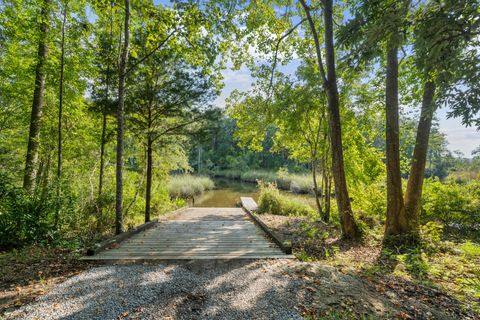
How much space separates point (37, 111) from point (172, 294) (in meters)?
6.12

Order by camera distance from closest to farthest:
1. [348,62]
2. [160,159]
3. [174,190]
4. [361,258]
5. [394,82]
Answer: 1. [348,62]
2. [361,258]
3. [394,82]
4. [160,159]
5. [174,190]

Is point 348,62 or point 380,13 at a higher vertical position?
point 380,13

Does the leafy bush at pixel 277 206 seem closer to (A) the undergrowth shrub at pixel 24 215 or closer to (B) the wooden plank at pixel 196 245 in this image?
(B) the wooden plank at pixel 196 245

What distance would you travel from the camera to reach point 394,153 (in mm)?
4547

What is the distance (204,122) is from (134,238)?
3.55 meters

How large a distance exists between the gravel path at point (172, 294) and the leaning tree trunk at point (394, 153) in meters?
2.91

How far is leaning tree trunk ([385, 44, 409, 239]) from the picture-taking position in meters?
4.52

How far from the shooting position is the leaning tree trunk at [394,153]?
452 centimetres

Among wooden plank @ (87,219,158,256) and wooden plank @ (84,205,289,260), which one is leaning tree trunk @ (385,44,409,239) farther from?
wooden plank @ (87,219,158,256)

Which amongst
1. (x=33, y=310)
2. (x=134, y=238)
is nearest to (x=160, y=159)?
(x=134, y=238)

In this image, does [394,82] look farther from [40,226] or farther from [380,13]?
[40,226]

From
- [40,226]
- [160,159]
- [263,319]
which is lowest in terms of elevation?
[263,319]

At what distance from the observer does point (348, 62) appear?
131 inches

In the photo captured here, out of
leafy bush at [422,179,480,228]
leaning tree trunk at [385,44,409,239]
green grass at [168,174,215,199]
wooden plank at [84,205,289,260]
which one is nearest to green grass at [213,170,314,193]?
green grass at [168,174,215,199]
